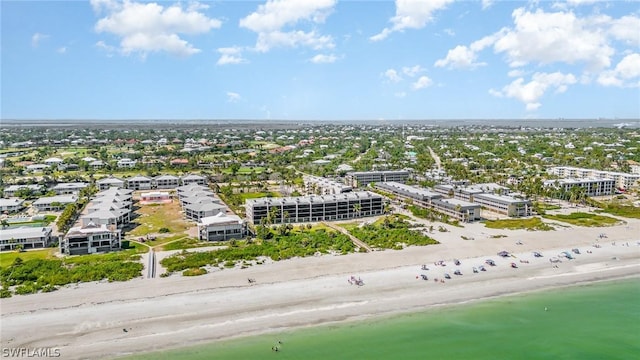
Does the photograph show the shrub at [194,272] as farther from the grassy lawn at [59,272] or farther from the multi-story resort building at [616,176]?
→ the multi-story resort building at [616,176]

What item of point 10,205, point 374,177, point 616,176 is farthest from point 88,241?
point 616,176

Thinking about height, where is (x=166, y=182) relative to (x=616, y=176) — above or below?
below

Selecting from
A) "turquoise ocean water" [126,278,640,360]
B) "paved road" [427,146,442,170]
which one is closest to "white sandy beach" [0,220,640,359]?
"turquoise ocean water" [126,278,640,360]

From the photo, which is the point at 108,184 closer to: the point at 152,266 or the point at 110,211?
the point at 110,211

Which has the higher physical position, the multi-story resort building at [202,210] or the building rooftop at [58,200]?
the multi-story resort building at [202,210]

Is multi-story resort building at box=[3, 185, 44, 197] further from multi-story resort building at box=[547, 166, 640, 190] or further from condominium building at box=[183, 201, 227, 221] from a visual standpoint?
multi-story resort building at box=[547, 166, 640, 190]

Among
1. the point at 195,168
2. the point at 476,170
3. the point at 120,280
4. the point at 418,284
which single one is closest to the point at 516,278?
the point at 418,284

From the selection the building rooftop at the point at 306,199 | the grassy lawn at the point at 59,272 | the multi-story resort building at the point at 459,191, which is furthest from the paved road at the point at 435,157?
the grassy lawn at the point at 59,272
